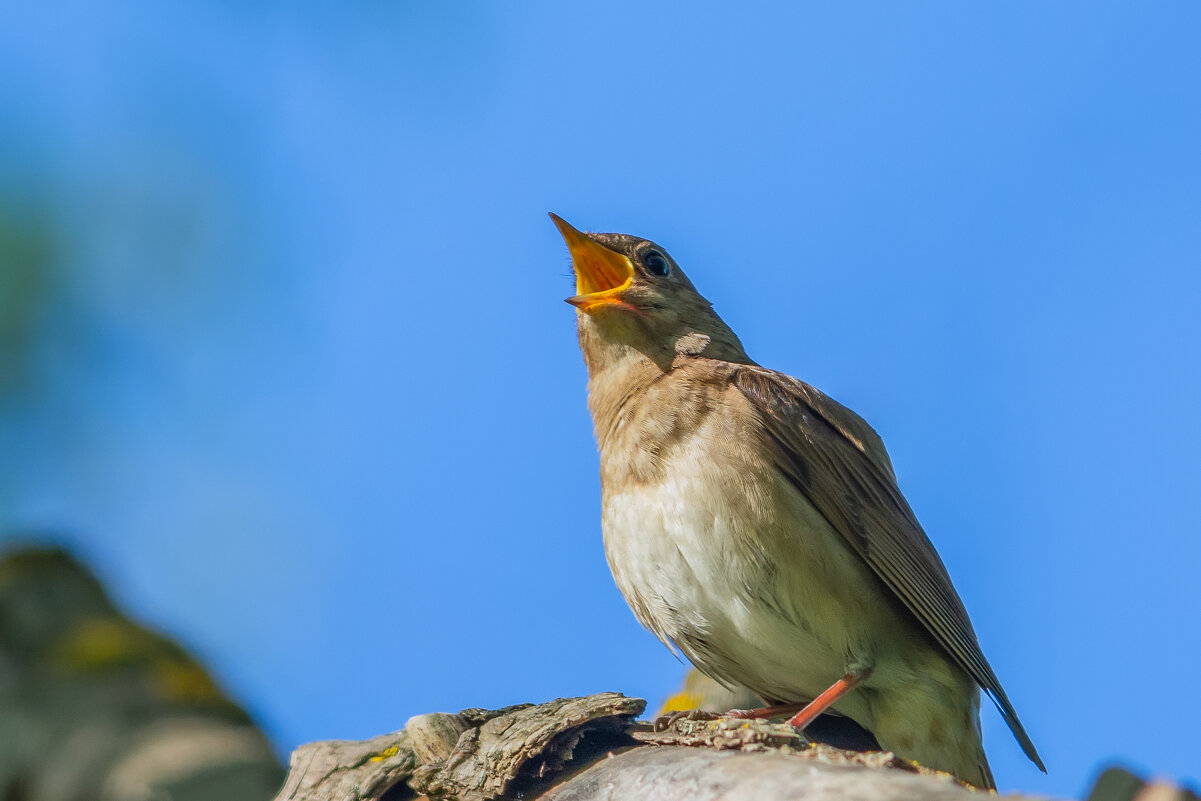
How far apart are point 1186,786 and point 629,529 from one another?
3.28 metres

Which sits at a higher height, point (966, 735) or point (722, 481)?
point (722, 481)

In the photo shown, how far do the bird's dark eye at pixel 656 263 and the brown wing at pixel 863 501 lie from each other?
95cm

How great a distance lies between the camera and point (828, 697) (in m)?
4.84

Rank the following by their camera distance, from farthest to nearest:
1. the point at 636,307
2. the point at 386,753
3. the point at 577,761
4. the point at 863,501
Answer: the point at 636,307 → the point at 863,501 → the point at 386,753 → the point at 577,761

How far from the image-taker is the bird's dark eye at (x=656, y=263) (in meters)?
6.43

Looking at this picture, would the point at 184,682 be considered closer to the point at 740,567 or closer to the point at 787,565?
the point at 740,567

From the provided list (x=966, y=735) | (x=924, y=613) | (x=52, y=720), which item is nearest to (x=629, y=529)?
(x=924, y=613)

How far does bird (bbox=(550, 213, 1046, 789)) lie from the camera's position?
4895mm

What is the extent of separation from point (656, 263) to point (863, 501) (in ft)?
6.01

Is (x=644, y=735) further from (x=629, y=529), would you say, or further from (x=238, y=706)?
(x=629, y=529)

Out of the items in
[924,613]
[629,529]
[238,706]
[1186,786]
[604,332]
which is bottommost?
[1186,786]

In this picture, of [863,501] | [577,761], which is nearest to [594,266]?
[863,501]

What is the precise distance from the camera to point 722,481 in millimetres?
4957

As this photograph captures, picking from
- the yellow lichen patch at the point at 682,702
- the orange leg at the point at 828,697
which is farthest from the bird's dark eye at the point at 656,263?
the orange leg at the point at 828,697
